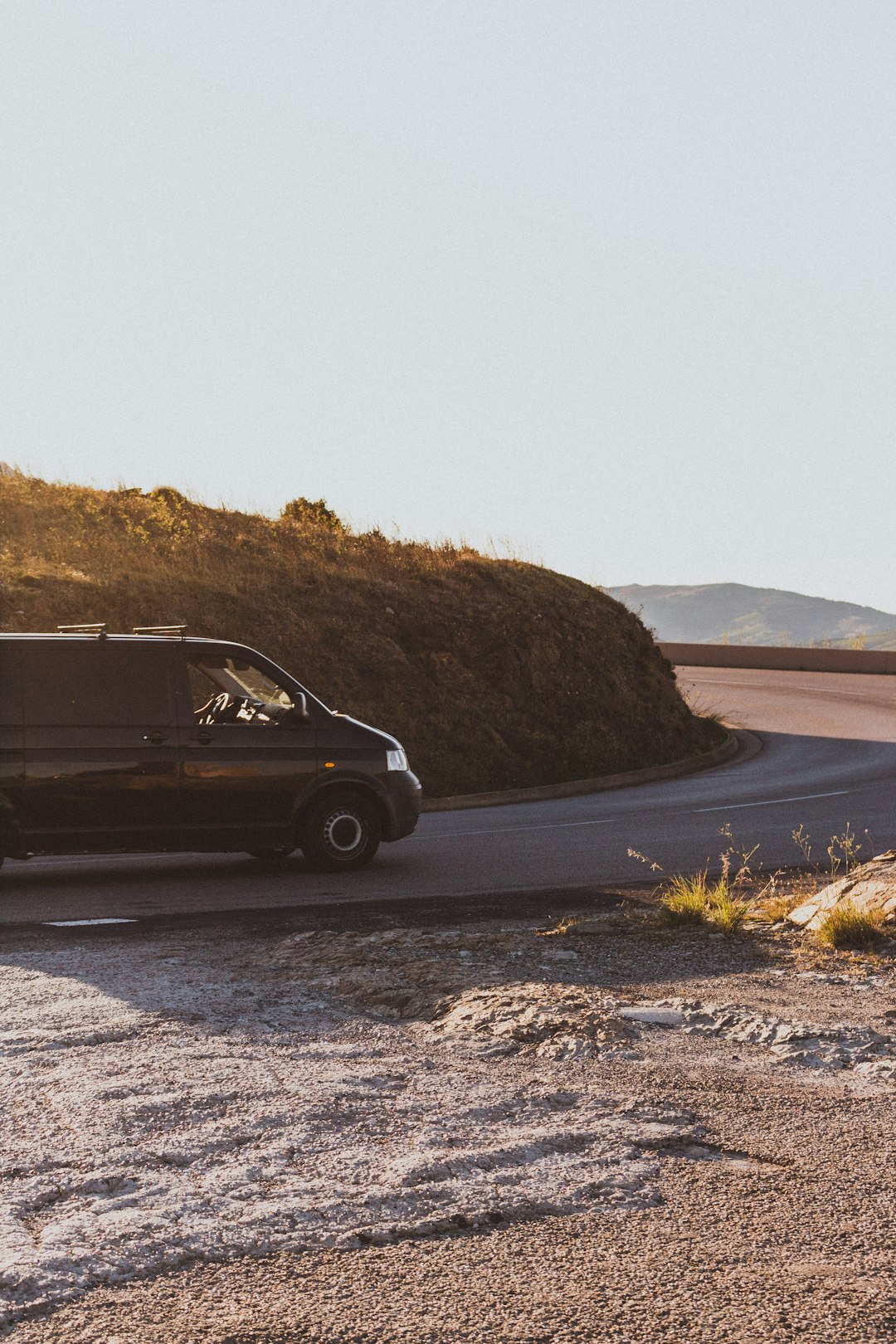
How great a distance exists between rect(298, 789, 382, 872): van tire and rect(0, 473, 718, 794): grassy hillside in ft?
28.0

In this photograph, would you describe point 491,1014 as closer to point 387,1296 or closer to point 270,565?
point 387,1296

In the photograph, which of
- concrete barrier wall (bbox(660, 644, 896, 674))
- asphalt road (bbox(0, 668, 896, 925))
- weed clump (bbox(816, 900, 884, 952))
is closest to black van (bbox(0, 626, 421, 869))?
asphalt road (bbox(0, 668, 896, 925))

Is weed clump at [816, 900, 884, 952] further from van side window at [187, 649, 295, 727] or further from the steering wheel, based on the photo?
the steering wheel

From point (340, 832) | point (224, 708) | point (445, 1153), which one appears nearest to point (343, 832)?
point (340, 832)

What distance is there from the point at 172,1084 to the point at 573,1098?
1.47 m

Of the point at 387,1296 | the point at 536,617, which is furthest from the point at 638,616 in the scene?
the point at 387,1296

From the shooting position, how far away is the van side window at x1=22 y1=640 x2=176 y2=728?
10453 millimetres

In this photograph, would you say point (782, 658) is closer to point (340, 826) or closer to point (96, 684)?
point (340, 826)

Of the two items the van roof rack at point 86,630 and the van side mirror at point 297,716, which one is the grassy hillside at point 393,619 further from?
the van roof rack at point 86,630

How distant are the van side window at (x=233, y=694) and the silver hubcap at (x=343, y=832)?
985 millimetres

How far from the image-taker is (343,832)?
37.8ft

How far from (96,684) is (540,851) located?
4593 mm

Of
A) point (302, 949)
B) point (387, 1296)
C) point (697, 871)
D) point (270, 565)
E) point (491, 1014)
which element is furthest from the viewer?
point (270, 565)

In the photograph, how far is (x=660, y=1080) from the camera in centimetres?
516
